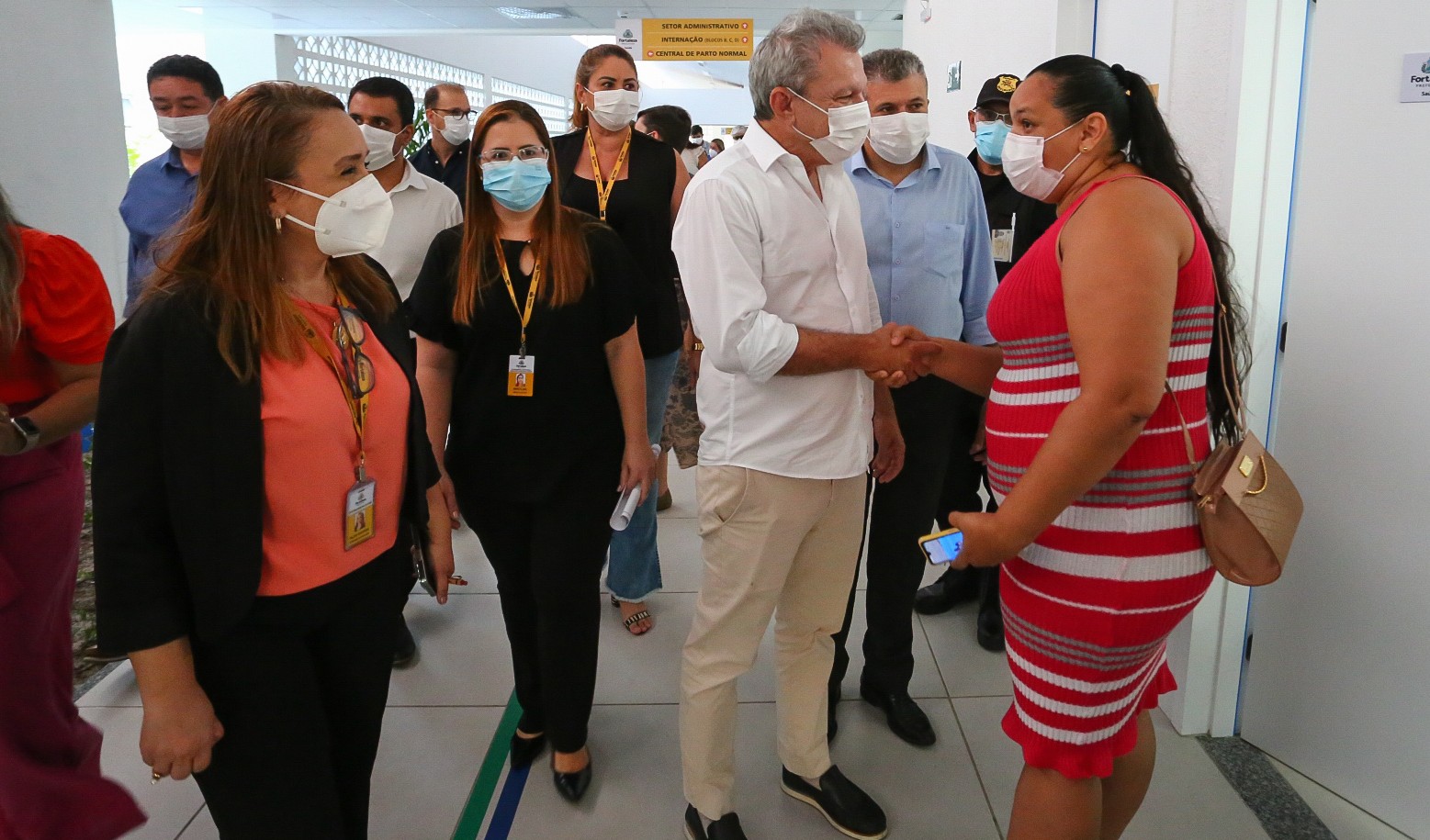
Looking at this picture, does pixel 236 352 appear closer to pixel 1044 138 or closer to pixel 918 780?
pixel 1044 138

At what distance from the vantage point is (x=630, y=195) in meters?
2.86

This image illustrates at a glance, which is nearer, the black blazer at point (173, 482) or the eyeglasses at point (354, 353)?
the black blazer at point (173, 482)

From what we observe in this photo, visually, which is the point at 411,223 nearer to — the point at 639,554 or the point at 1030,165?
the point at 639,554

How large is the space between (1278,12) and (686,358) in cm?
219

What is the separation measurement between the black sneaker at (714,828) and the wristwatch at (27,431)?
139 centimetres

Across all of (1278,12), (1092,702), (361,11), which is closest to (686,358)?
(1278,12)

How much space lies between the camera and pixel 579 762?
2.16 meters

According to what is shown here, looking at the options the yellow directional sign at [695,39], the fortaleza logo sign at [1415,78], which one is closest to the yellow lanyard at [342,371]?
the fortaleza logo sign at [1415,78]

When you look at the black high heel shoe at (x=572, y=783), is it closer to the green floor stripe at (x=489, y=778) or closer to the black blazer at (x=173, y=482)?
the green floor stripe at (x=489, y=778)

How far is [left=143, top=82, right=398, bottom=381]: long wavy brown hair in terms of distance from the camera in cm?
119

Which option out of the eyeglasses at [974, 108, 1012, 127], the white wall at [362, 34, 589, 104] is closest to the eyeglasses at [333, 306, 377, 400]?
the eyeglasses at [974, 108, 1012, 127]

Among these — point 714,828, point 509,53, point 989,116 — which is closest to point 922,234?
point 989,116

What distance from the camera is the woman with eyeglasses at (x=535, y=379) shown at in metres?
1.92

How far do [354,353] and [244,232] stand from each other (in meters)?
0.22
